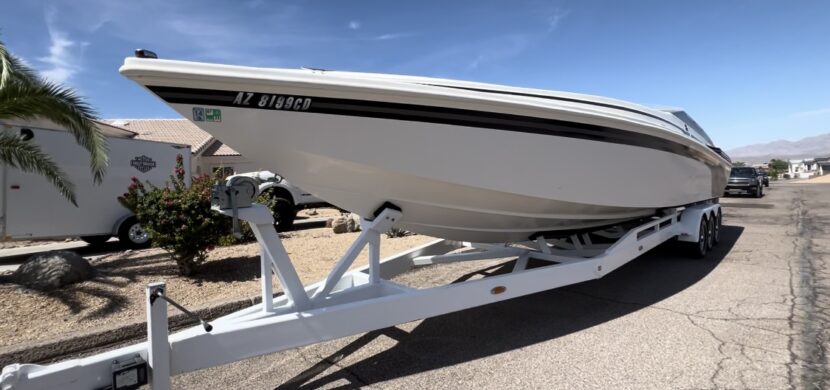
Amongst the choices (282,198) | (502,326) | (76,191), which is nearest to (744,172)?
(282,198)

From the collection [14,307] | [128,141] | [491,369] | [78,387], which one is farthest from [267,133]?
[128,141]

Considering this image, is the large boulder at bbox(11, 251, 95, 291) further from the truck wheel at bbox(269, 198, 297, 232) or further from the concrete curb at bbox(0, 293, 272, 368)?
the truck wheel at bbox(269, 198, 297, 232)

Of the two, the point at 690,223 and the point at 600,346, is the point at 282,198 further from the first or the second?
the point at 600,346

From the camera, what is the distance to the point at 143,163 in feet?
30.2

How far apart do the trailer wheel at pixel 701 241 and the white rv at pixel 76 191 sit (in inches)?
376

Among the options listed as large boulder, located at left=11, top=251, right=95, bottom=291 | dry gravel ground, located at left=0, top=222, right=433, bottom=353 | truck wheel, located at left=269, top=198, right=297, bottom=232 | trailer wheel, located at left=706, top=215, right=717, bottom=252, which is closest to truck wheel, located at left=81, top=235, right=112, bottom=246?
dry gravel ground, located at left=0, top=222, right=433, bottom=353

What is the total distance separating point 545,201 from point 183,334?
309 cm

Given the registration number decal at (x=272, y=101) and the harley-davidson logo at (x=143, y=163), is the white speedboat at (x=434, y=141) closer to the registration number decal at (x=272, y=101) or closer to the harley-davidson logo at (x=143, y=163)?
the registration number decal at (x=272, y=101)

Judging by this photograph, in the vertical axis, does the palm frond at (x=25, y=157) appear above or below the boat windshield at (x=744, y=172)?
above

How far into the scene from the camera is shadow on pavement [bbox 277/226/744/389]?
335 cm

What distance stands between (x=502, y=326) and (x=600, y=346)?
86cm

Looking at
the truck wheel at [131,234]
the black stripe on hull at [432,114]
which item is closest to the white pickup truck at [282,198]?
the truck wheel at [131,234]

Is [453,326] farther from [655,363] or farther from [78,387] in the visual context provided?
[78,387]

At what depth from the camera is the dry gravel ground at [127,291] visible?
404 centimetres
